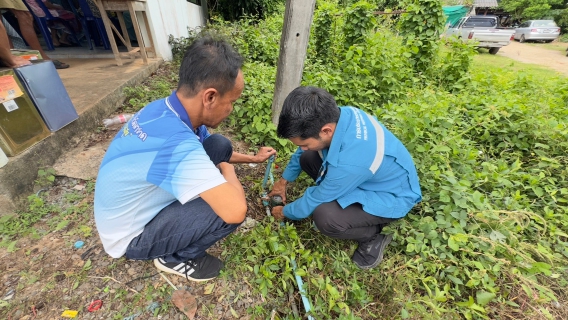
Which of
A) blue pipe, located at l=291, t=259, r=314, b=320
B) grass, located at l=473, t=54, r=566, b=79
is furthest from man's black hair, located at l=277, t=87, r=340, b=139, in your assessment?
grass, located at l=473, t=54, r=566, b=79

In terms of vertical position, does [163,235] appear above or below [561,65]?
above

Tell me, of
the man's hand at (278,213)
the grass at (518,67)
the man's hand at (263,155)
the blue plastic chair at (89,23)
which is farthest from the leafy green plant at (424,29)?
the blue plastic chair at (89,23)

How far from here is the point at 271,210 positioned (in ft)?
7.84

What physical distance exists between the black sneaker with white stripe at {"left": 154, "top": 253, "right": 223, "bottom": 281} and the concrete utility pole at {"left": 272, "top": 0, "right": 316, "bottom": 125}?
1875mm

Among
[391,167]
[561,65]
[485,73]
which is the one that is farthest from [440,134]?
[561,65]

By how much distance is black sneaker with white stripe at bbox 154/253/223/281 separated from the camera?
1.74 m

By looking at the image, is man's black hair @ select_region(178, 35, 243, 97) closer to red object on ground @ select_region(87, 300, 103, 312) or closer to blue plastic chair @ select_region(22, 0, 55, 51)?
red object on ground @ select_region(87, 300, 103, 312)

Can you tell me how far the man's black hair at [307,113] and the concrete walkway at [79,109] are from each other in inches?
83.8

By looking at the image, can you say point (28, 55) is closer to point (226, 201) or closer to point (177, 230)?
point (177, 230)

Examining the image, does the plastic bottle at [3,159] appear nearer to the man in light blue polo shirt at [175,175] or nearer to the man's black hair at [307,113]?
the man in light blue polo shirt at [175,175]

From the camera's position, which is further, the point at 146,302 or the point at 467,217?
the point at 467,217

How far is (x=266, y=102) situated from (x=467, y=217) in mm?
2351

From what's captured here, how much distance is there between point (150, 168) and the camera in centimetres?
122

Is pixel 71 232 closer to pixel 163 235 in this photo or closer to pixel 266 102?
pixel 163 235
